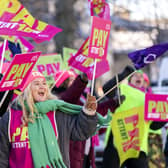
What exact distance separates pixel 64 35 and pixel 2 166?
1237 cm

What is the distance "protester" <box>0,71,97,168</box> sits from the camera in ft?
17.1

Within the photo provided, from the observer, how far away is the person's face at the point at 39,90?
214 inches

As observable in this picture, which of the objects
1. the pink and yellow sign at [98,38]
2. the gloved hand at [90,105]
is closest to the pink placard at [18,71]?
the gloved hand at [90,105]

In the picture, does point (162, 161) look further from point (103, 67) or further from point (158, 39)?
point (158, 39)

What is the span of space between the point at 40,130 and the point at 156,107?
7.68 feet

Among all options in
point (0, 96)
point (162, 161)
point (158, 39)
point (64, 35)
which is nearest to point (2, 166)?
point (0, 96)

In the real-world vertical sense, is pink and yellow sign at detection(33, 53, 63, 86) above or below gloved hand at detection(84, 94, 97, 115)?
above

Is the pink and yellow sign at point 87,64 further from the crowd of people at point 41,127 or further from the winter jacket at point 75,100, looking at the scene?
the crowd of people at point 41,127

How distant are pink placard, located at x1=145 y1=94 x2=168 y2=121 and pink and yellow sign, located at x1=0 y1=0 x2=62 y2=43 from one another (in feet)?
5.87

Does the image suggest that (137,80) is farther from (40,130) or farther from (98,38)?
(40,130)

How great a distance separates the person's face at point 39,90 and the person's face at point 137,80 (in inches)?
112

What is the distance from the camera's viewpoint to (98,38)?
5730mm

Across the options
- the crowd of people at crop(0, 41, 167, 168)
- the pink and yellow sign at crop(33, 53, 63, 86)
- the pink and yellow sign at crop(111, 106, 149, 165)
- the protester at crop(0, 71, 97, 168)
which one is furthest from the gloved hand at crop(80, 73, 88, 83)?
the pink and yellow sign at crop(33, 53, 63, 86)

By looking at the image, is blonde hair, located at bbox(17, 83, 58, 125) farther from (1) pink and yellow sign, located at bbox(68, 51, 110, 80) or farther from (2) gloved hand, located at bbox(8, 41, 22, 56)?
(1) pink and yellow sign, located at bbox(68, 51, 110, 80)
